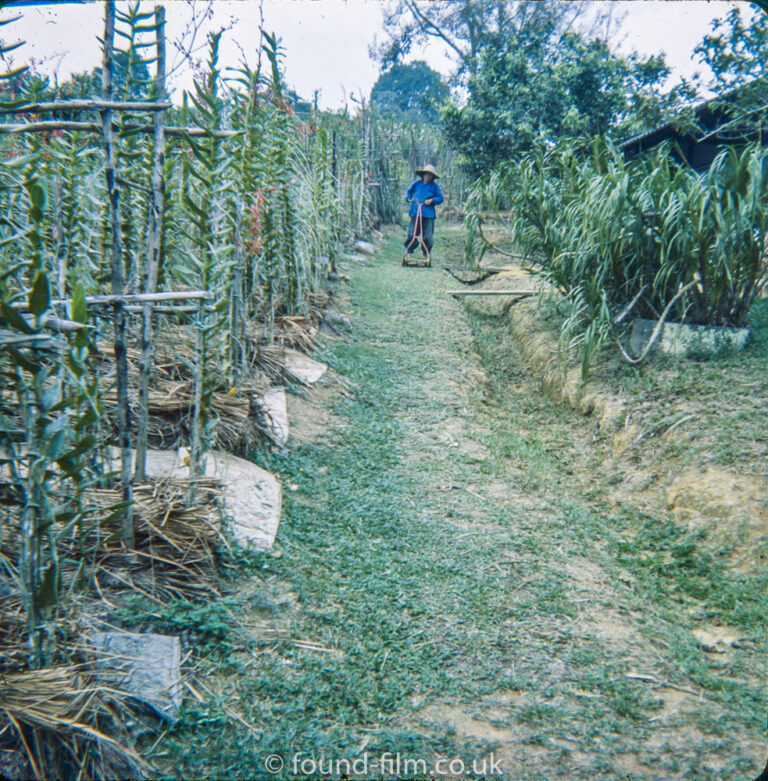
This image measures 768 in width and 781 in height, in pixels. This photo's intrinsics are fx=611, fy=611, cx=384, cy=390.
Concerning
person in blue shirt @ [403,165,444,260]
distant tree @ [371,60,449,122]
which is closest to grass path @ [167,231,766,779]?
person in blue shirt @ [403,165,444,260]

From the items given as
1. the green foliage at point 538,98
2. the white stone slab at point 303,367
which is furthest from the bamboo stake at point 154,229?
the green foliage at point 538,98

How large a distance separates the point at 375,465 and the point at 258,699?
1916 mm

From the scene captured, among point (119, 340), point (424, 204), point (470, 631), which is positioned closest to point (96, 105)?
point (119, 340)

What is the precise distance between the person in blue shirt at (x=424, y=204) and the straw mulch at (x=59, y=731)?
844 centimetres

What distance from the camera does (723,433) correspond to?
3318 millimetres

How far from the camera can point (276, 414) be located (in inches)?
152

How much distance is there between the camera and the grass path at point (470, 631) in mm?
1787

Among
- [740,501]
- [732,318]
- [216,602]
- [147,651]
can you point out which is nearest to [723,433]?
[740,501]

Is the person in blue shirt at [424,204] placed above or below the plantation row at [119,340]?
above

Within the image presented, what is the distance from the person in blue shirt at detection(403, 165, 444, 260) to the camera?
9.36m

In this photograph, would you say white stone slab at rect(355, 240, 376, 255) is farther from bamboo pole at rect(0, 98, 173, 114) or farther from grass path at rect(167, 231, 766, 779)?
bamboo pole at rect(0, 98, 173, 114)

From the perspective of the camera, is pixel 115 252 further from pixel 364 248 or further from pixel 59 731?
pixel 364 248

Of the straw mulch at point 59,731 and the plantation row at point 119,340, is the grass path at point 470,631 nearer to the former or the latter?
the straw mulch at point 59,731

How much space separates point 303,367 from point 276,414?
0.86 meters
